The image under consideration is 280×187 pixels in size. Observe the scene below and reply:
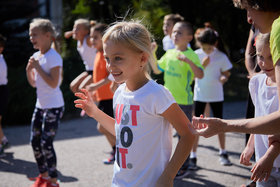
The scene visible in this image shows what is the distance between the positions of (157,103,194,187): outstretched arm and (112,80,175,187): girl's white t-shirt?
0.06 meters

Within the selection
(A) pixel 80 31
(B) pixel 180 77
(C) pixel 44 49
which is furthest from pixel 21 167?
(B) pixel 180 77

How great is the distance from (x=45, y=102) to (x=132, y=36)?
2286mm

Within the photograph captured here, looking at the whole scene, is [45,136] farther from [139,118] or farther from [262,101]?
[262,101]

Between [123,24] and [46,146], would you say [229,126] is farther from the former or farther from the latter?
[46,146]

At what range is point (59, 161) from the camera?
5.61 meters

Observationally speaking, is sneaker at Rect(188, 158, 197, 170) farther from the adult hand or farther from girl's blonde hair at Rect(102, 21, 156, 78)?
the adult hand

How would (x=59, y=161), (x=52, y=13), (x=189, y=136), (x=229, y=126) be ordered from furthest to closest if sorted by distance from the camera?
1. (x=52, y=13)
2. (x=59, y=161)
3. (x=189, y=136)
4. (x=229, y=126)

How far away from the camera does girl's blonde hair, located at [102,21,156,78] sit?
2307mm

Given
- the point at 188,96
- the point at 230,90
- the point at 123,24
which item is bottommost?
the point at 230,90

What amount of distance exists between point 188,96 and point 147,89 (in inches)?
100

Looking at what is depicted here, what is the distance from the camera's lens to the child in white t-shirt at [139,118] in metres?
2.27

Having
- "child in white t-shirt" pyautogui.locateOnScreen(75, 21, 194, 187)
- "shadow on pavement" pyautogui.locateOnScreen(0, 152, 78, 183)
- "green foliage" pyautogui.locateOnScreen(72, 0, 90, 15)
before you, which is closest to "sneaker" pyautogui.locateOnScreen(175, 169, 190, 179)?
"shadow on pavement" pyautogui.locateOnScreen(0, 152, 78, 183)

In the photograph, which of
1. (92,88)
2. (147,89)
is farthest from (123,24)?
(92,88)

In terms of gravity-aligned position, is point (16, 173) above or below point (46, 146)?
below
